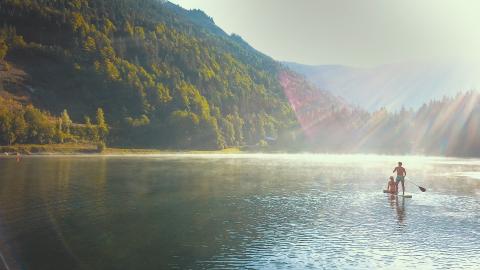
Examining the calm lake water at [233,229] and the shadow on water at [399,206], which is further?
the shadow on water at [399,206]

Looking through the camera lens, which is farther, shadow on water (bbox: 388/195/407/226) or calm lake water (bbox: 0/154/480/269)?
shadow on water (bbox: 388/195/407/226)

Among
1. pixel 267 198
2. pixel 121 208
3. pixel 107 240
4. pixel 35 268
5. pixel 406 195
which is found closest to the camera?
pixel 35 268

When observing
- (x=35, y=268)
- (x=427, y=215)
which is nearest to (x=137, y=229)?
(x=35, y=268)

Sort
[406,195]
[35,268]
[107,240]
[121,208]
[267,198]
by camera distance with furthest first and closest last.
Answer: [406,195], [267,198], [121,208], [107,240], [35,268]

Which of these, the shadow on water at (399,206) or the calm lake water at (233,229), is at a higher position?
the shadow on water at (399,206)

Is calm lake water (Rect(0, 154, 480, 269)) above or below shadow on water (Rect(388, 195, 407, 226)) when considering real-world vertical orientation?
below

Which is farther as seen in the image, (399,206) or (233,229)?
(399,206)

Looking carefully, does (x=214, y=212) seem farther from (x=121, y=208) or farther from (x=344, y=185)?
(x=344, y=185)

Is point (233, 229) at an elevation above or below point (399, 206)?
below

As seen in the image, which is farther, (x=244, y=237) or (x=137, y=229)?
(x=137, y=229)

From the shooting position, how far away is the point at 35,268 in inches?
980

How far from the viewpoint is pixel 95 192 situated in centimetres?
5819

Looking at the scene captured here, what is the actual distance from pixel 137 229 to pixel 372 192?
3878 centimetres

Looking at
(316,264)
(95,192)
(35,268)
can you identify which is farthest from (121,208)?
(316,264)
